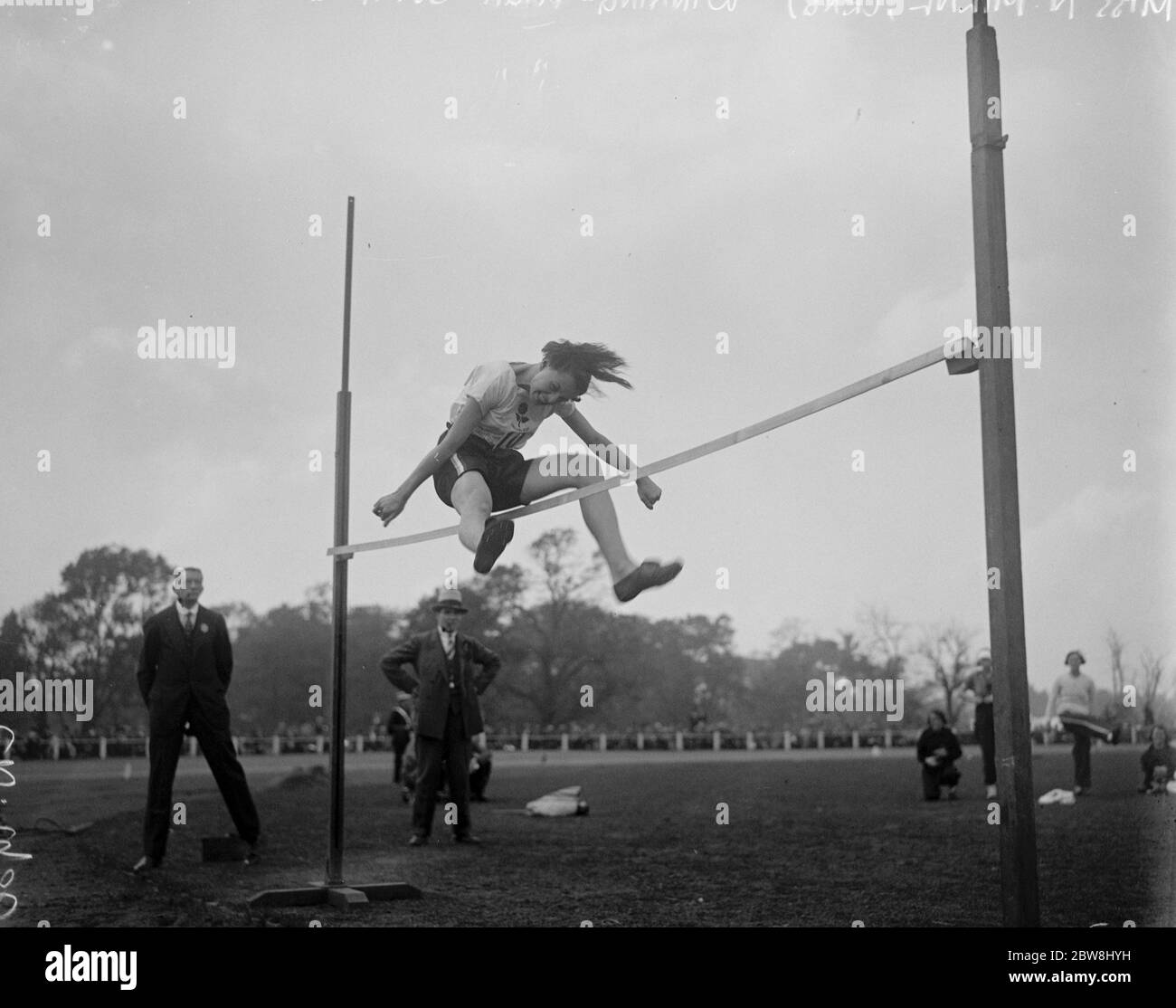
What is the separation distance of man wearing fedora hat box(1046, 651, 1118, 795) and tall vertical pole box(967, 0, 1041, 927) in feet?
5.58

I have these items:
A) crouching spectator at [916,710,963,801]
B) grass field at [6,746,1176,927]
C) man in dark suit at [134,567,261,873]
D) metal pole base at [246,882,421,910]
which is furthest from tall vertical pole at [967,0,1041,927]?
crouching spectator at [916,710,963,801]

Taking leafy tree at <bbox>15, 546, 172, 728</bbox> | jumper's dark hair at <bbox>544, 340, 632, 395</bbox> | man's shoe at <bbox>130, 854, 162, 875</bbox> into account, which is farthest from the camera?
leafy tree at <bbox>15, 546, 172, 728</bbox>

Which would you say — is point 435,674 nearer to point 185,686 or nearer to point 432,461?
point 185,686

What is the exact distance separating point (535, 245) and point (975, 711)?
5.71m

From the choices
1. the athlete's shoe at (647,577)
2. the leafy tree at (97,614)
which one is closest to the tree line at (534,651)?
the leafy tree at (97,614)

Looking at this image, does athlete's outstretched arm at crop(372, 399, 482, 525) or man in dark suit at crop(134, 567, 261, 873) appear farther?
man in dark suit at crop(134, 567, 261, 873)

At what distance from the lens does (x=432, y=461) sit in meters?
5.08

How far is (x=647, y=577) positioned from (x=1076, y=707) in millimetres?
3137

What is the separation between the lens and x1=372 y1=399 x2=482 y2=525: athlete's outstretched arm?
16.4 ft

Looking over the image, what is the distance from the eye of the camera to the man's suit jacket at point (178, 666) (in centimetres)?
626

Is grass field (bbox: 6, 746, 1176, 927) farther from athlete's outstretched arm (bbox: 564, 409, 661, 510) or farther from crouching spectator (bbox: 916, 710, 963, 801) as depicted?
athlete's outstretched arm (bbox: 564, 409, 661, 510)

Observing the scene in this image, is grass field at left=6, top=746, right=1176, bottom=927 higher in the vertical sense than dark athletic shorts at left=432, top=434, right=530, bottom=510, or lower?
lower

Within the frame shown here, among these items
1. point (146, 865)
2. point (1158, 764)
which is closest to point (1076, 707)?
point (1158, 764)

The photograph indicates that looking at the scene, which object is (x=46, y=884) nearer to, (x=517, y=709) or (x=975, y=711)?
(x=517, y=709)
